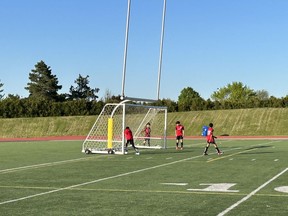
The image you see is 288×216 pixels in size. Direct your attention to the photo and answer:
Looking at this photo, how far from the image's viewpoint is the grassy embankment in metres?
64.8

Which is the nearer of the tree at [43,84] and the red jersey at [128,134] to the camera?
the red jersey at [128,134]

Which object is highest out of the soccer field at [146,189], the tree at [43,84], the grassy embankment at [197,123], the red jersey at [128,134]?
the tree at [43,84]

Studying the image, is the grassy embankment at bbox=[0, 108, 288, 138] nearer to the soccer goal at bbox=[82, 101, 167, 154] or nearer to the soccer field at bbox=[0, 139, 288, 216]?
the soccer goal at bbox=[82, 101, 167, 154]

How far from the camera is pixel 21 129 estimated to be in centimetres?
7006

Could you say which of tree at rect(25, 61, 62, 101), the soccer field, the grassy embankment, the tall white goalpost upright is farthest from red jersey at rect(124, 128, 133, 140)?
tree at rect(25, 61, 62, 101)

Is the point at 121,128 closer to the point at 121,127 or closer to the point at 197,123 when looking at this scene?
the point at 121,127

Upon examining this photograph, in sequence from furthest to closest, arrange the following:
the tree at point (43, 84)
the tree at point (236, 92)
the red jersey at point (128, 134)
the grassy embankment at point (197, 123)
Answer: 1. the tree at point (236, 92)
2. the tree at point (43, 84)
3. the grassy embankment at point (197, 123)
4. the red jersey at point (128, 134)

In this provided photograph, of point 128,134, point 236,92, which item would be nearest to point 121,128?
point 128,134

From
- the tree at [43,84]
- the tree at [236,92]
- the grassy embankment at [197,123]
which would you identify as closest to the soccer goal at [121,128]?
the grassy embankment at [197,123]

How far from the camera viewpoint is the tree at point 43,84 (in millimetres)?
117875

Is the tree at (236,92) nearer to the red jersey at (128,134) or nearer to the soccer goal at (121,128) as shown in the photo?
the soccer goal at (121,128)

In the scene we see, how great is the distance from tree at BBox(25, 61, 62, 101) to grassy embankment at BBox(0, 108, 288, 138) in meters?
44.2

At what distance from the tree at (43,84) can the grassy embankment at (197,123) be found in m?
44.2

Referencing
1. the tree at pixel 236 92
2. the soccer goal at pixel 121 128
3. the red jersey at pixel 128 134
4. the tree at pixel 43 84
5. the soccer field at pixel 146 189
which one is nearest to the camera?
the soccer field at pixel 146 189
